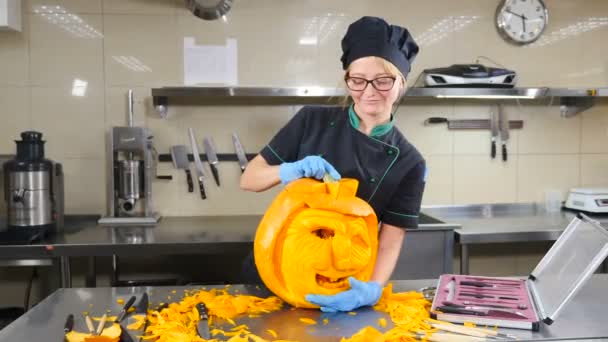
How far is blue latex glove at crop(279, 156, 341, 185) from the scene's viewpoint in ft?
4.37

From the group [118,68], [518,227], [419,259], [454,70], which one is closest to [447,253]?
[419,259]

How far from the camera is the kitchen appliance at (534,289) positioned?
1125 millimetres

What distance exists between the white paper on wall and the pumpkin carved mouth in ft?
6.24

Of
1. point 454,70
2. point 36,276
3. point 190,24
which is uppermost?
point 190,24

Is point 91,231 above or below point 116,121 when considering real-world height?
below

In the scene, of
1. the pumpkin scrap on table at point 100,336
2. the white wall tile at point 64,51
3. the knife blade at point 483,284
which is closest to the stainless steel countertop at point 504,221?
the knife blade at point 483,284

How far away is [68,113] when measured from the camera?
9.57ft

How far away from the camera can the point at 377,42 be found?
58.9 inches

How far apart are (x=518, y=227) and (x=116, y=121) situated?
2240 millimetres

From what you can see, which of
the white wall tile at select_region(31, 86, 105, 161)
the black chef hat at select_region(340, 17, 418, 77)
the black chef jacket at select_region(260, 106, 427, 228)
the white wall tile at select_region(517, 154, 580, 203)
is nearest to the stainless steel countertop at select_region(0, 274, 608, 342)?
the black chef jacket at select_region(260, 106, 427, 228)

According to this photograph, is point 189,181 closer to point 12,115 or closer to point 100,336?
point 12,115

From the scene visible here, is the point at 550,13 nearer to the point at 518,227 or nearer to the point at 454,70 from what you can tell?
the point at 454,70

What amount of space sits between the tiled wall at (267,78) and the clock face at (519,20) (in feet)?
0.18

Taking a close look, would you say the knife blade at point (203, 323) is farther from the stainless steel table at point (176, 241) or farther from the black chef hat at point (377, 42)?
the stainless steel table at point (176, 241)
